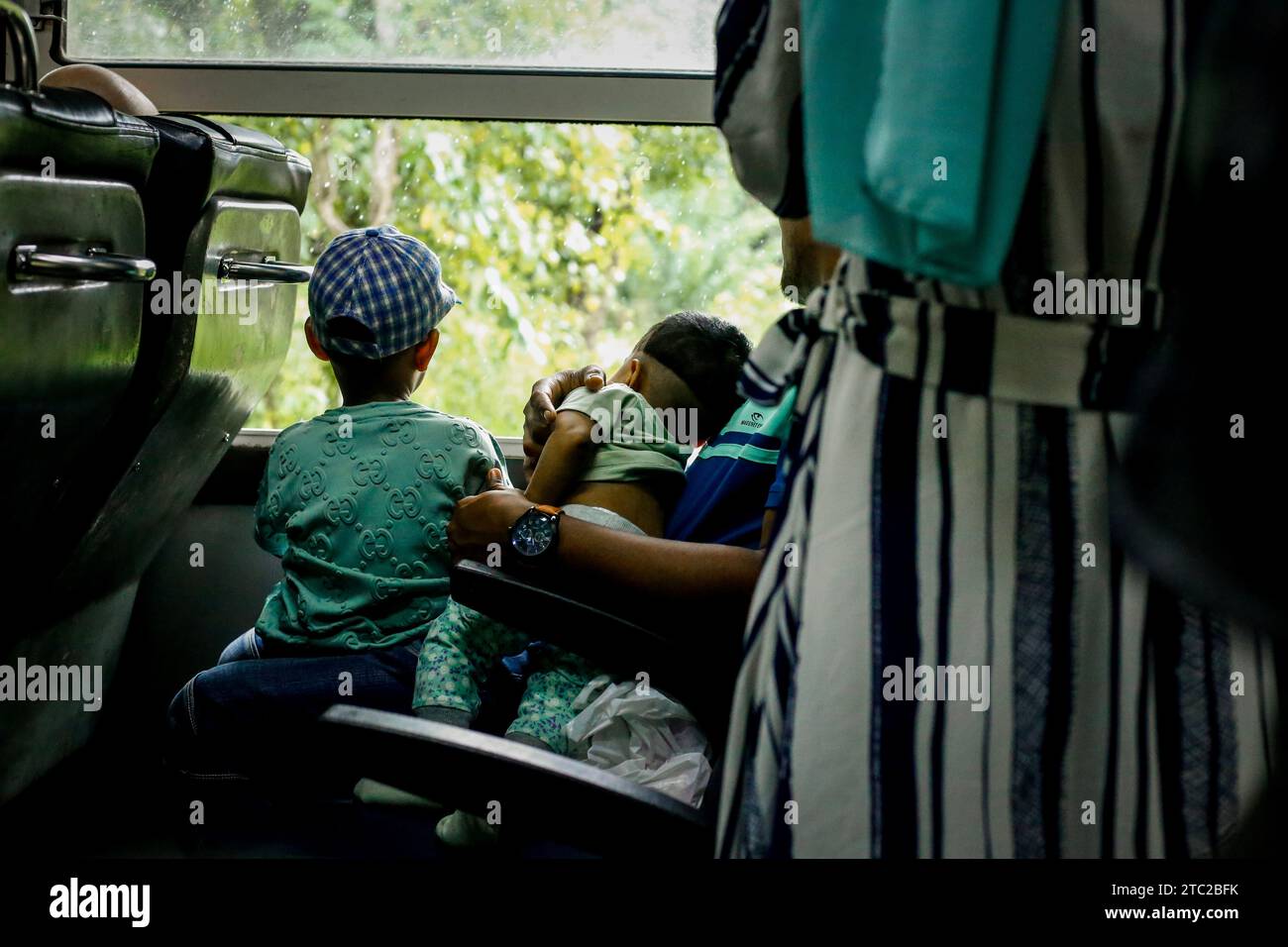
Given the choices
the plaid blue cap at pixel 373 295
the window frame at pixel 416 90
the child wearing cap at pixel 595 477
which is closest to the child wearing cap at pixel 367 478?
the plaid blue cap at pixel 373 295

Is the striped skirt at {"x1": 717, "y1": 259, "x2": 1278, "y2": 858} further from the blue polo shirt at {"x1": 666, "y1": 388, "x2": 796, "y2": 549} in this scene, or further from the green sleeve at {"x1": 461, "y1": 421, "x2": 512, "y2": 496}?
the green sleeve at {"x1": 461, "y1": 421, "x2": 512, "y2": 496}

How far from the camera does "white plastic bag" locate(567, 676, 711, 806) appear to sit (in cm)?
121

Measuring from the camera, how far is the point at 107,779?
6.02ft

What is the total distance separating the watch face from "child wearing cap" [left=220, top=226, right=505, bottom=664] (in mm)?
255

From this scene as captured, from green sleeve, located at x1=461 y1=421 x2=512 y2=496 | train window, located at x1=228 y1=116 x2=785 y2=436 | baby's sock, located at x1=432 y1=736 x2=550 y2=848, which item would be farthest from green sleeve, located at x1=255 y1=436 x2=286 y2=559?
train window, located at x1=228 y1=116 x2=785 y2=436

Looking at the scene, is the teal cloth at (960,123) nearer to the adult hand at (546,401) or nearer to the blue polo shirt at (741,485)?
the blue polo shirt at (741,485)

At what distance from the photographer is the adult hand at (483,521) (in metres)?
1.36

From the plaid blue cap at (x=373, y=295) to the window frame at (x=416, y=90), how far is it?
1.67 feet

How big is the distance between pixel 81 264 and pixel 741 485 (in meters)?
0.74

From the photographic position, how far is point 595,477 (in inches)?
59.8

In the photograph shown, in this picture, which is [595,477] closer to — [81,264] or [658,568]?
[658,568]
